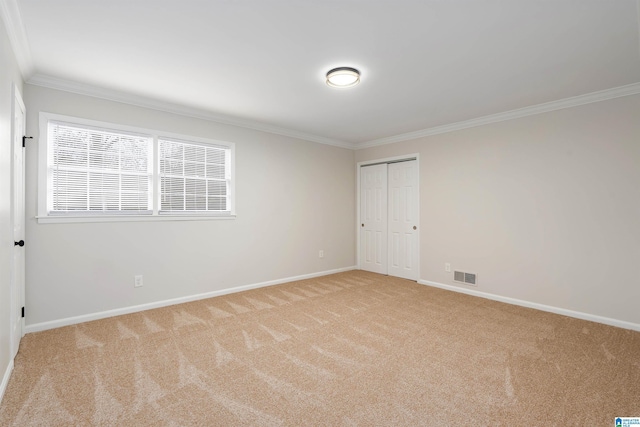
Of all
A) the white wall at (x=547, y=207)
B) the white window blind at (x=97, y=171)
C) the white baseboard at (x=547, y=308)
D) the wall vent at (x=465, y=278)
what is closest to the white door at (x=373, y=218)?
the white wall at (x=547, y=207)

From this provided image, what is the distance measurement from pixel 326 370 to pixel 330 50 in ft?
8.39

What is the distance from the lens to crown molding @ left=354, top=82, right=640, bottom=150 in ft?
10.5

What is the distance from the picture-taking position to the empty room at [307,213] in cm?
198

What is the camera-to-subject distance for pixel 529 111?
3.79 m

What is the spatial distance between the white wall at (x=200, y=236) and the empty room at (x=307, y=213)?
0.03m

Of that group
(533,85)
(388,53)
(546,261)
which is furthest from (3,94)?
(546,261)

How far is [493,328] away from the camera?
10.2 feet

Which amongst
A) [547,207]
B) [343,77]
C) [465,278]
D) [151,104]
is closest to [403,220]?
[465,278]

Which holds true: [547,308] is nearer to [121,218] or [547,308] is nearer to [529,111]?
[529,111]

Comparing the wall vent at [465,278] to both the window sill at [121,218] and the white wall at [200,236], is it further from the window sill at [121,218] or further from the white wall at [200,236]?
the window sill at [121,218]

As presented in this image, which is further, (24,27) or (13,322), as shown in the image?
(13,322)

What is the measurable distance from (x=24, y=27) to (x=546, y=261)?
551cm

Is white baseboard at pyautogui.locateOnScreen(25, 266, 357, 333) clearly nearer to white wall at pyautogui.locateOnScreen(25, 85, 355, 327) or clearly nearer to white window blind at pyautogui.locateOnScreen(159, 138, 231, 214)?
white wall at pyautogui.locateOnScreen(25, 85, 355, 327)

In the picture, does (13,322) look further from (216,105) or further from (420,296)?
(420,296)
